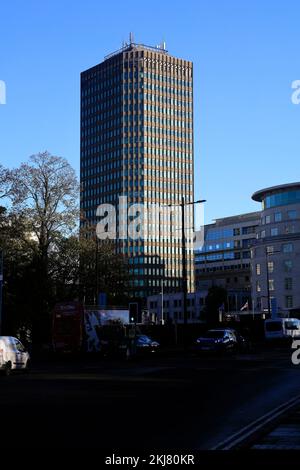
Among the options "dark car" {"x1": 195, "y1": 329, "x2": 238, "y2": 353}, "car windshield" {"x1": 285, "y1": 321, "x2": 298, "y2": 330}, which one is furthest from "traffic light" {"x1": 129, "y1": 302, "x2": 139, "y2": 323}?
"car windshield" {"x1": 285, "y1": 321, "x2": 298, "y2": 330}

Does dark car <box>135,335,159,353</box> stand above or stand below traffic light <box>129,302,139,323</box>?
below

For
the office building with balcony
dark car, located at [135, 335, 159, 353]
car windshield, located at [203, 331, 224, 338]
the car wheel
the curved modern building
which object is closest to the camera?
the car wheel

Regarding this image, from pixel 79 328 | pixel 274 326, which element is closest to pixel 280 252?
pixel 274 326

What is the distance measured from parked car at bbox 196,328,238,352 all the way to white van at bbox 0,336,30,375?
15.2 meters

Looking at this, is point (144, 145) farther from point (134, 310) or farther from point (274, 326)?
point (134, 310)

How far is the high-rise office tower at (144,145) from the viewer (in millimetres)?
176125

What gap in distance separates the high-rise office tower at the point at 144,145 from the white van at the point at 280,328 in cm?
10927

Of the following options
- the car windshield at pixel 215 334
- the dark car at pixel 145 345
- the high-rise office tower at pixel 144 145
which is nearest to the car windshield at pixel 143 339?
the dark car at pixel 145 345

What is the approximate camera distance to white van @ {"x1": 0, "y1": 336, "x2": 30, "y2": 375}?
28156 millimetres

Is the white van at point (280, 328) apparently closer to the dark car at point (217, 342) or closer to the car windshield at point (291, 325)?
the car windshield at point (291, 325)

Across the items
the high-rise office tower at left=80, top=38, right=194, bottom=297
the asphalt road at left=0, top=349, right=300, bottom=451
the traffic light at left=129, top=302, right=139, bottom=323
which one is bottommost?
the asphalt road at left=0, top=349, right=300, bottom=451

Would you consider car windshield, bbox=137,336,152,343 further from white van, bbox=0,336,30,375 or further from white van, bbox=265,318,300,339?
white van, bbox=265,318,300,339

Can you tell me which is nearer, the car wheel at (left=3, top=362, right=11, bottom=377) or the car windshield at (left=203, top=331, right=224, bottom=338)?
the car wheel at (left=3, top=362, right=11, bottom=377)
